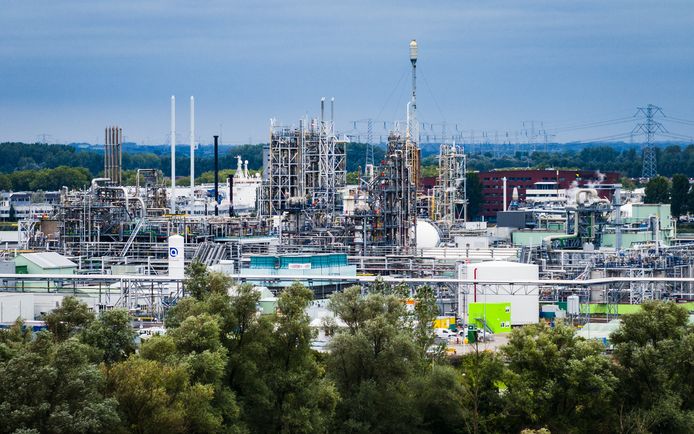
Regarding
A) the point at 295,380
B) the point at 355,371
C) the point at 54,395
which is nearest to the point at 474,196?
the point at 355,371

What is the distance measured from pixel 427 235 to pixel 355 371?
34772 millimetres

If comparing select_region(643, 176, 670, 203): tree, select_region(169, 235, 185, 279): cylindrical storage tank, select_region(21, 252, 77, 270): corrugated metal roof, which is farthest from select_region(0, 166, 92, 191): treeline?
select_region(169, 235, 185, 279): cylindrical storage tank

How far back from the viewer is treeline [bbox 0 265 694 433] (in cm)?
2672

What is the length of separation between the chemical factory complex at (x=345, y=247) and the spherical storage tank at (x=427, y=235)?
0.29ft

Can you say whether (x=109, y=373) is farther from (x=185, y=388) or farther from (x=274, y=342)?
(x=274, y=342)

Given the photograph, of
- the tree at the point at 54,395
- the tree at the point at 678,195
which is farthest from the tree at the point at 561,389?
the tree at the point at 678,195

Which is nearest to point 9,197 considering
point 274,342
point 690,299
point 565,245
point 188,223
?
point 188,223

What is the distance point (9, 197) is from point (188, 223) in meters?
60.9

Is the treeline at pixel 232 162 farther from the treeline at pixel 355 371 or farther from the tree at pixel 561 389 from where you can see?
the tree at pixel 561 389

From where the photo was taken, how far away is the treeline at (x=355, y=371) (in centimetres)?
2672

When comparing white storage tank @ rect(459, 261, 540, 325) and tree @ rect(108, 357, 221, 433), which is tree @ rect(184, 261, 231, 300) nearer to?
tree @ rect(108, 357, 221, 433)

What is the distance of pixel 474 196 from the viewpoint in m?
117

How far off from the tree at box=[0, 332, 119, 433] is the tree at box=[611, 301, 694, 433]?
11.8 metres

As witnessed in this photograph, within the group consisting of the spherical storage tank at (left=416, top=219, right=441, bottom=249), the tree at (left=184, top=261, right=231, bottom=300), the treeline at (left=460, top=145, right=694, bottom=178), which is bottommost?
the spherical storage tank at (left=416, top=219, right=441, bottom=249)
